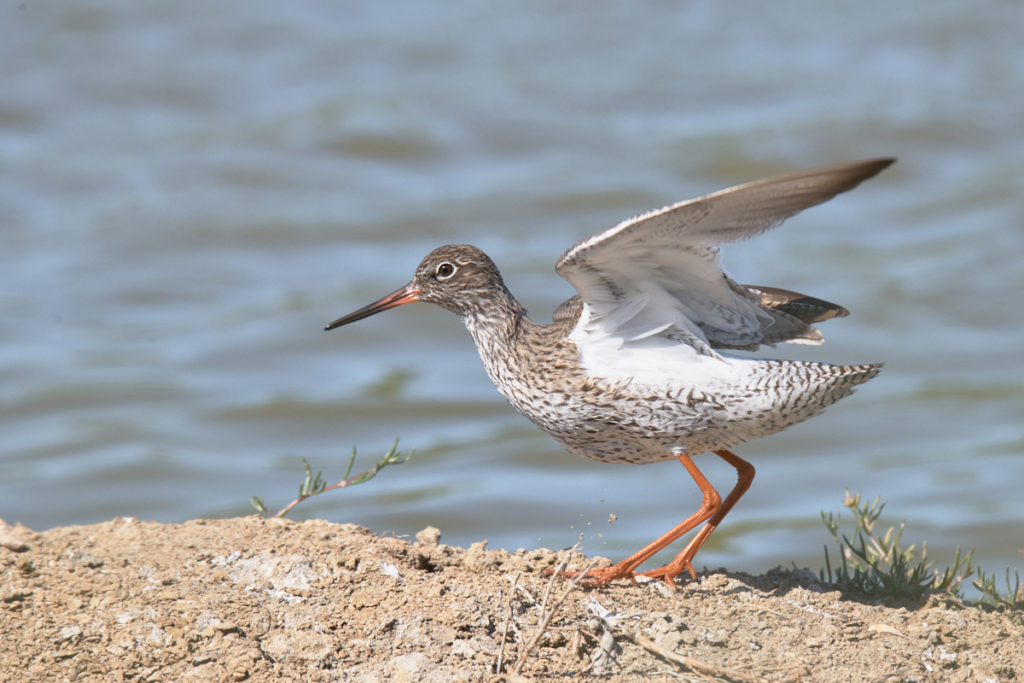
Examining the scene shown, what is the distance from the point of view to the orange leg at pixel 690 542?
16.5 ft

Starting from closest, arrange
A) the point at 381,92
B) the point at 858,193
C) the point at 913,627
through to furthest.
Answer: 1. the point at 913,627
2. the point at 858,193
3. the point at 381,92

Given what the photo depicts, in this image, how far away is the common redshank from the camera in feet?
16.6

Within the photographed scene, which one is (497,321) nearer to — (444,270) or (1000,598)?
(444,270)

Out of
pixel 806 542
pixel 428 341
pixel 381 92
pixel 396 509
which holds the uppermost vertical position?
pixel 381 92

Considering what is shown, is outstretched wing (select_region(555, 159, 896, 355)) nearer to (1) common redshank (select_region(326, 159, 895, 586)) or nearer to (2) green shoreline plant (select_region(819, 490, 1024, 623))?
(1) common redshank (select_region(326, 159, 895, 586))

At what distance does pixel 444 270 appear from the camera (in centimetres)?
612

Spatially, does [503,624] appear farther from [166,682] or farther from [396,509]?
[396,509]

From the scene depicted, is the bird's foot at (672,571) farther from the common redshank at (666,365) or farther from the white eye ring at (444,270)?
the white eye ring at (444,270)

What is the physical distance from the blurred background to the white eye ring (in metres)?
2.50

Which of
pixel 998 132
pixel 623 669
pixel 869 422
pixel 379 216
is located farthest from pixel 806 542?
pixel 998 132

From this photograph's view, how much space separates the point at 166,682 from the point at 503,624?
116 cm

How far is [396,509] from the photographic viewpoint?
350 inches

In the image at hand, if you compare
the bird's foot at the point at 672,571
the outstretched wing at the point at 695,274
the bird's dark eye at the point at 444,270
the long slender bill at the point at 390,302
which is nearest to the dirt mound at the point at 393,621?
the bird's foot at the point at 672,571

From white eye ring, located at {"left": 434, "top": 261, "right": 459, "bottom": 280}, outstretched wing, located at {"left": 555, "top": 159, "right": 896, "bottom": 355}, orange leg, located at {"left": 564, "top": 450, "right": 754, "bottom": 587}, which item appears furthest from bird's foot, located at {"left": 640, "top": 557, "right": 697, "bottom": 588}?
white eye ring, located at {"left": 434, "top": 261, "right": 459, "bottom": 280}
